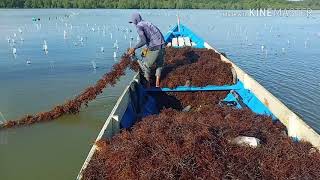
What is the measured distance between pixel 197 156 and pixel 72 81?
30.0 feet

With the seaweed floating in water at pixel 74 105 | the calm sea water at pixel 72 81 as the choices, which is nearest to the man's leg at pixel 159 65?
the seaweed floating in water at pixel 74 105

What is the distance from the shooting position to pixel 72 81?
12.8 metres

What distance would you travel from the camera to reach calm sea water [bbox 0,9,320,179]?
22.7 ft

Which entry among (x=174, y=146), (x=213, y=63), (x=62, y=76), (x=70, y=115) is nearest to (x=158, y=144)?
(x=174, y=146)

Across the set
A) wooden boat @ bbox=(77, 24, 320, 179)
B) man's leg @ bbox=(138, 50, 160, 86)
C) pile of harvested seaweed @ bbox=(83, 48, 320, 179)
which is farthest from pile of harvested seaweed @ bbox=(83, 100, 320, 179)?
man's leg @ bbox=(138, 50, 160, 86)

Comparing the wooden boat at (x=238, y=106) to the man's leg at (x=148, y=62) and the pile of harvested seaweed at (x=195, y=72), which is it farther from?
the man's leg at (x=148, y=62)

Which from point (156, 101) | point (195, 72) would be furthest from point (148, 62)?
point (195, 72)

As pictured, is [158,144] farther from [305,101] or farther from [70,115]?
[305,101]

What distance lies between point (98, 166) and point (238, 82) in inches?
198

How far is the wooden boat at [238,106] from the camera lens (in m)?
5.49

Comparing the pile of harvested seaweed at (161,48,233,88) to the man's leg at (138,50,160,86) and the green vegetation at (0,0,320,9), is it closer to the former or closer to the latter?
the man's leg at (138,50,160,86)

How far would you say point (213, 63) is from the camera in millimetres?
9375

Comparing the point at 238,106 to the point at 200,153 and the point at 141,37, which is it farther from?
the point at 200,153

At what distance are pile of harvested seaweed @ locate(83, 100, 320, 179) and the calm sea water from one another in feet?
5.91
